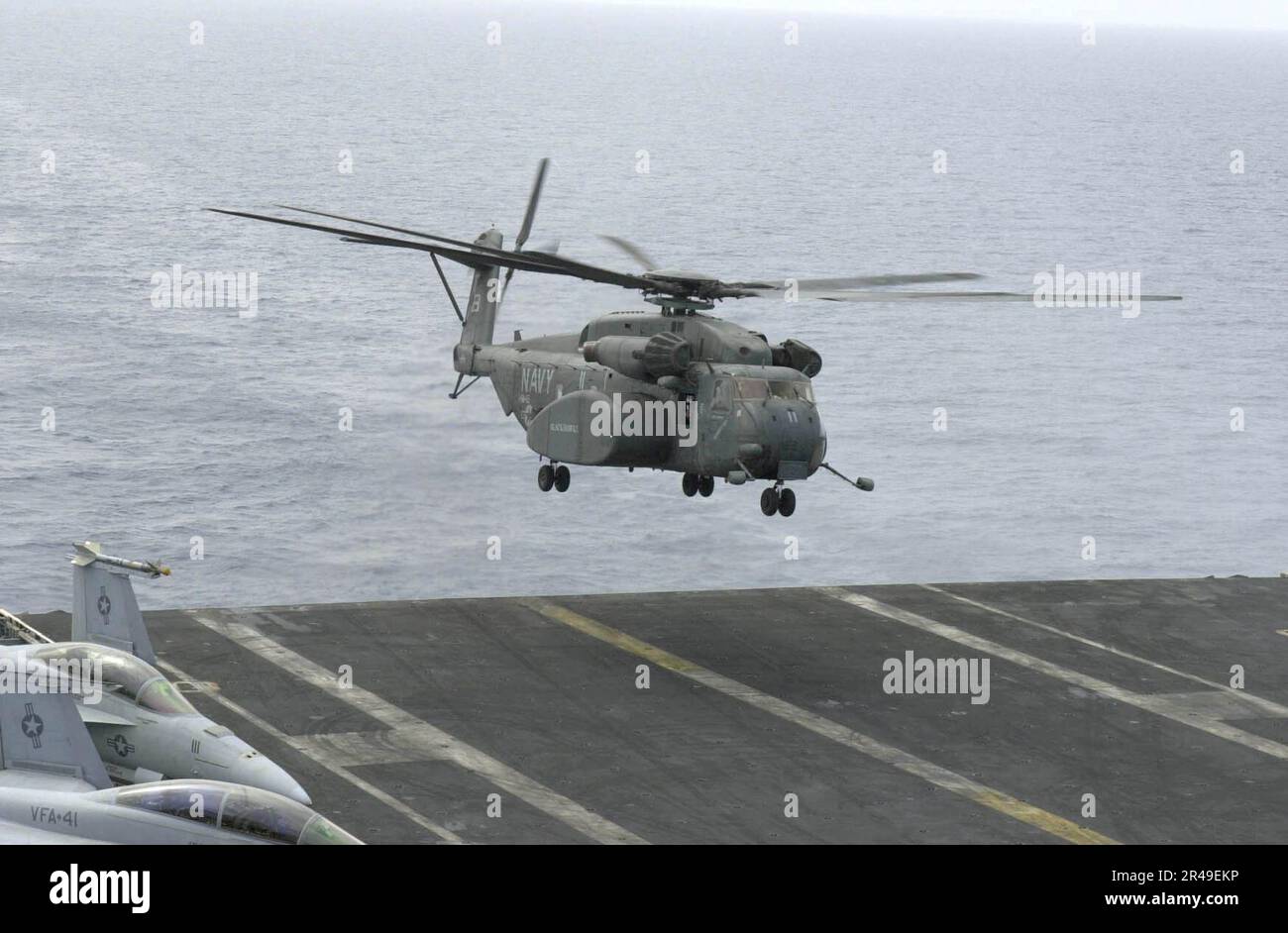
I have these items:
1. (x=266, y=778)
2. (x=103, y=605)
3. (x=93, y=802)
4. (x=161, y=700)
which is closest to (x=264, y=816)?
(x=93, y=802)

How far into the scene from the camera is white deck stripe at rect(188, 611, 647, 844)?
27938mm

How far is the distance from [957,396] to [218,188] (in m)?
61.5

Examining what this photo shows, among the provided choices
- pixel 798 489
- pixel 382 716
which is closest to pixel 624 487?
pixel 798 489

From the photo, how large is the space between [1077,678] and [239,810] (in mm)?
19923

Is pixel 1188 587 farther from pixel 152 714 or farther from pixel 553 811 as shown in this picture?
pixel 152 714

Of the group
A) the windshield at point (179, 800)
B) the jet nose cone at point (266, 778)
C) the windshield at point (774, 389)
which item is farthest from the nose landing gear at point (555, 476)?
the windshield at point (179, 800)

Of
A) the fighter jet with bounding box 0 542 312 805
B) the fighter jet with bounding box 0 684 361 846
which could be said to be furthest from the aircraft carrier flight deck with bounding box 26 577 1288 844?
the fighter jet with bounding box 0 684 361 846

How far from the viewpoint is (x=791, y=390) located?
32250mm

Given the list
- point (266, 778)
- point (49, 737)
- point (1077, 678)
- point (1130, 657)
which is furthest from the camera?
point (1130, 657)

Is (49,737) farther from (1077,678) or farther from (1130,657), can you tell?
(1130,657)

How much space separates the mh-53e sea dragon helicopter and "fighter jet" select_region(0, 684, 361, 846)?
9.76 meters

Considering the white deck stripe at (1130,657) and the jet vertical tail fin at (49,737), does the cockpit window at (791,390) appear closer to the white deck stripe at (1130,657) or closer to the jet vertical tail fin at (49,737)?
the white deck stripe at (1130,657)

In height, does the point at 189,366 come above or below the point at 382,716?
above
